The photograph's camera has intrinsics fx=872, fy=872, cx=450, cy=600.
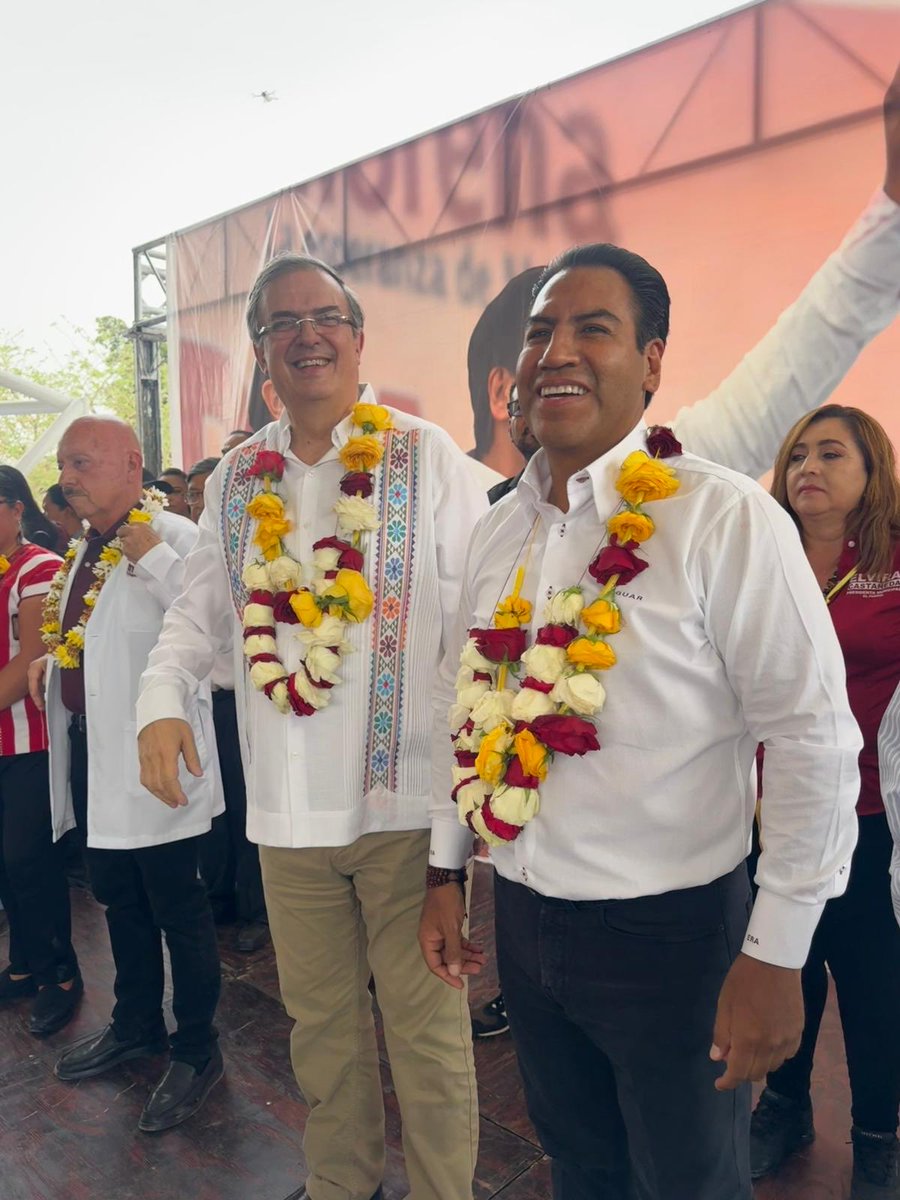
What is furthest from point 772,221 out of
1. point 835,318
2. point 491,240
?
point 491,240

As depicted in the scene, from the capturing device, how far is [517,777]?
1.19 m

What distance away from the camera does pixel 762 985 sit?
1038mm

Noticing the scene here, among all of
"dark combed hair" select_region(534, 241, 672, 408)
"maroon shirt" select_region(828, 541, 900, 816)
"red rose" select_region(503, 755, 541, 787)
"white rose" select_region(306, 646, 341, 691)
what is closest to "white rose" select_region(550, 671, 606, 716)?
"red rose" select_region(503, 755, 541, 787)

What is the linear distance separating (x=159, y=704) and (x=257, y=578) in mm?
303

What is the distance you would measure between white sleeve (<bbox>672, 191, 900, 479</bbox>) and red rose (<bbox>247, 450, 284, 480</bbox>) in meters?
2.01

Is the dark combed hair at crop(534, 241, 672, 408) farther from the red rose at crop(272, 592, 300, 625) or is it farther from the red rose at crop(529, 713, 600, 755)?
the red rose at crop(272, 592, 300, 625)

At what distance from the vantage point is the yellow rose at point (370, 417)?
66.7 inches

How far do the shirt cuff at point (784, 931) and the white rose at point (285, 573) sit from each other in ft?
3.30

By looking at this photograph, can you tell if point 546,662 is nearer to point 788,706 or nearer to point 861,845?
point 788,706

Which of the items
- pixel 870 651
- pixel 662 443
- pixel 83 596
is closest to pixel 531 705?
pixel 662 443

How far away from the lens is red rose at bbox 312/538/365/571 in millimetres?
1650

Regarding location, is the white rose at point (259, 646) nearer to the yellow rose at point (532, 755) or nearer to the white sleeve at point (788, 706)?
the yellow rose at point (532, 755)

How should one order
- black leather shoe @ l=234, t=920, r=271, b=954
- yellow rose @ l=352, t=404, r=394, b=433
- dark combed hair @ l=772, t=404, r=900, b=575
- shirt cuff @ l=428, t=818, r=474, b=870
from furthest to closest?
black leather shoe @ l=234, t=920, r=271, b=954, dark combed hair @ l=772, t=404, r=900, b=575, yellow rose @ l=352, t=404, r=394, b=433, shirt cuff @ l=428, t=818, r=474, b=870

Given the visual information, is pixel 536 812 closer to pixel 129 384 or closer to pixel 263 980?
pixel 263 980
